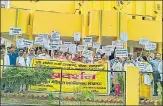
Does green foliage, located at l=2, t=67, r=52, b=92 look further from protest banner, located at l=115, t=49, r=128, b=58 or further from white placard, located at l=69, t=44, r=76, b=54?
white placard, located at l=69, t=44, r=76, b=54

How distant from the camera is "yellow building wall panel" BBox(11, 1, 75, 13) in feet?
82.3

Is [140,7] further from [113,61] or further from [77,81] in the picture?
[77,81]

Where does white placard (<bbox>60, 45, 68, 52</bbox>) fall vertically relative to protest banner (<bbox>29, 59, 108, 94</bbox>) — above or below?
above

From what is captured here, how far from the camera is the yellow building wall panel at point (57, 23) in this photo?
22.3 meters

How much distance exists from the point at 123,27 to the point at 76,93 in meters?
12.1

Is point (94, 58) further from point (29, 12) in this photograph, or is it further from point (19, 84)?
point (29, 12)

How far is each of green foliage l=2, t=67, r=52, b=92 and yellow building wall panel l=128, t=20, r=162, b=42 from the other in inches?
513

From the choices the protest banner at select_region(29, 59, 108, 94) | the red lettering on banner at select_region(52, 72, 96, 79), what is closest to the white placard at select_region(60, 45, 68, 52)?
the protest banner at select_region(29, 59, 108, 94)

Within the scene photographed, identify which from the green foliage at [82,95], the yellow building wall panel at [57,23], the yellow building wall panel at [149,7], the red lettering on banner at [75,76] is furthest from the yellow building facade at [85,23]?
the green foliage at [82,95]

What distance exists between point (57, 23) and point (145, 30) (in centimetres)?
557

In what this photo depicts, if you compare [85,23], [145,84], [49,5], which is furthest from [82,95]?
[49,5]

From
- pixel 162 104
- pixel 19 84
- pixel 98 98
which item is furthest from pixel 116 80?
pixel 19 84

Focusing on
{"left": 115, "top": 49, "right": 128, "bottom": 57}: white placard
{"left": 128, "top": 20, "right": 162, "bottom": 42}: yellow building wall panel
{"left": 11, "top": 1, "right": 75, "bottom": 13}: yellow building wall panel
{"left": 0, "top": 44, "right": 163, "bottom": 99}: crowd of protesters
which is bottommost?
{"left": 0, "top": 44, "right": 163, "bottom": 99}: crowd of protesters

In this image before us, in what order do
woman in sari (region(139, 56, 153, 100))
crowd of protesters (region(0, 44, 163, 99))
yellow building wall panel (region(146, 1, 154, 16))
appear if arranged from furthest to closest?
yellow building wall panel (region(146, 1, 154, 16)) < crowd of protesters (region(0, 44, 163, 99)) < woman in sari (region(139, 56, 153, 100))
